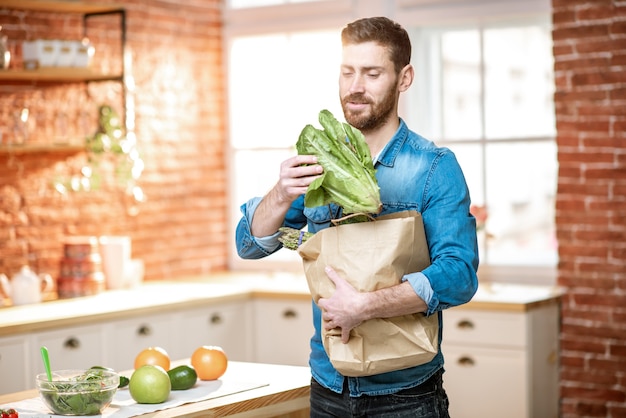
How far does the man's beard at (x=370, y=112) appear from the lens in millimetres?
2268

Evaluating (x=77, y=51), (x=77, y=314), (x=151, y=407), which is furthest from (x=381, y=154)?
(x=77, y=51)

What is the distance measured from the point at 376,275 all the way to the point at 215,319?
3.04 meters

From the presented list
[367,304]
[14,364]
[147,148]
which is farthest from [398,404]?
[147,148]

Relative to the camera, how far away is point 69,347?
14.3ft

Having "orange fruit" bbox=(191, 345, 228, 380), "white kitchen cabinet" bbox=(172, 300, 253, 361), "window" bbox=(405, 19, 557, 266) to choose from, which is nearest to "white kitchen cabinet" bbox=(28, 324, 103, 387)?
"white kitchen cabinet" bbox=(172, 300, 253, 361)

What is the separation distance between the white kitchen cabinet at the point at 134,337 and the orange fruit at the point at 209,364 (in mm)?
1670

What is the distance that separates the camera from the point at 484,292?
193 inches

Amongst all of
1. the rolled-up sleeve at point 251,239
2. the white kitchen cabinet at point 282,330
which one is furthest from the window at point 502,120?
the rolled-up sleeve at point 251,239

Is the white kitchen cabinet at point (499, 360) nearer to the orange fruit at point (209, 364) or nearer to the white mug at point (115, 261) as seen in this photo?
the white mug at point (115, 261)

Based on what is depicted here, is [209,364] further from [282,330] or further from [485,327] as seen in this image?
[282,330]

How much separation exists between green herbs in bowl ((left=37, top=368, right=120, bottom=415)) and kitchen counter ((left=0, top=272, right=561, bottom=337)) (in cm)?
164

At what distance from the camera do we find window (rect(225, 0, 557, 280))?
17.2 ft

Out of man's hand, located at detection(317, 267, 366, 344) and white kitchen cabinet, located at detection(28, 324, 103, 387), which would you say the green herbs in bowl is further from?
white kitchen cabinet, located at detection(28, 324, 103, 387)

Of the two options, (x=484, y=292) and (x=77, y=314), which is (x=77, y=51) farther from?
(x=484, y=292)
